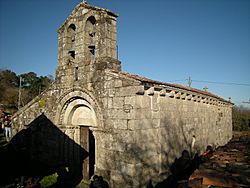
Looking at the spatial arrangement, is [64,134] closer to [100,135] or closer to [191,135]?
[100,135]

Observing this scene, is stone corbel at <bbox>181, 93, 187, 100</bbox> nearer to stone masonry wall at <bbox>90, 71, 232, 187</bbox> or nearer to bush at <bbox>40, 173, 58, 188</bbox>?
stone masonry wall at <bbox>90, 71, 232, 187</bbox>

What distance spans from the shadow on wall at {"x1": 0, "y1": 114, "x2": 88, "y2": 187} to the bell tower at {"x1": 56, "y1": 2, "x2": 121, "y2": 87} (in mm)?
2286

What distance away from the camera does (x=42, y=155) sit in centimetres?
862

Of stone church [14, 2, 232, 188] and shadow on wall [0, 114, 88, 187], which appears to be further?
shadow on wall [0, 114, 88, 187]

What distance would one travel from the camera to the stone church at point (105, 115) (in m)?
5.53

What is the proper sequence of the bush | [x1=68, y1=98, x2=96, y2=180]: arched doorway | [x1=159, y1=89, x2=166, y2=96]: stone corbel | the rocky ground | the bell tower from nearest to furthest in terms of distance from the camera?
the rocky ground
[x1=159, y1=89, x2=166, y2=96]: stone corbel
the bush
the bell tower
[x1=68, y1=98, x2=96, y2=180]: arched doorway

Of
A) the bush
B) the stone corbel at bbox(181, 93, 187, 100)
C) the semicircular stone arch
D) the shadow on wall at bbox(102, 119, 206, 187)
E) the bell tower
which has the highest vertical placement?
the bell tower

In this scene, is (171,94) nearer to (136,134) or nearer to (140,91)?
(140,91)

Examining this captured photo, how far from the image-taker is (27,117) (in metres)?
9.34

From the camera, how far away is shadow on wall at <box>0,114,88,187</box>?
7461mm

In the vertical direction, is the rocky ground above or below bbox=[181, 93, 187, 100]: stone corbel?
below

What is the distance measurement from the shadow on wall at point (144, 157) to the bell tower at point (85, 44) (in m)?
2.43

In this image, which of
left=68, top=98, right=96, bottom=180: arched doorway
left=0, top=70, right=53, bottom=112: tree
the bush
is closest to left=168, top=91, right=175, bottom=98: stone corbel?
left=68, top=98, right=96, bottom=180: arched doorway

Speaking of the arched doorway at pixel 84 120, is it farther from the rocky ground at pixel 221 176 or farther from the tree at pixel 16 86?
the tree at pixel 16 86
